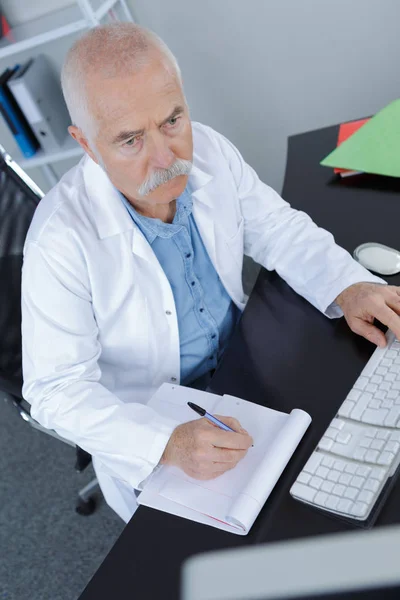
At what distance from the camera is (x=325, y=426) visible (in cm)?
90


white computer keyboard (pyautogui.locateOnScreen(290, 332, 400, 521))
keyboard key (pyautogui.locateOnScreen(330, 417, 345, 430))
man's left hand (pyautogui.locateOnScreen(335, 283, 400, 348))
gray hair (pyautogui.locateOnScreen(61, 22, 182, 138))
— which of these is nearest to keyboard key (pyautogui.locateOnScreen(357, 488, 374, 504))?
white computer keyboard (pyautogui.locateOnScreen(290, 332, 400, 521))

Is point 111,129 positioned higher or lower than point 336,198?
higher

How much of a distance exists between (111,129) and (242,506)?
66cm

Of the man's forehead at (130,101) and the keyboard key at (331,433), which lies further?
the man's forehead at (130,101)

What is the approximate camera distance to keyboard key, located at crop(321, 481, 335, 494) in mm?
777

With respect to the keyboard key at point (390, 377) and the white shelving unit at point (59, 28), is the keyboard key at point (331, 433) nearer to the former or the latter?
the keyboard key at point (390, 377)

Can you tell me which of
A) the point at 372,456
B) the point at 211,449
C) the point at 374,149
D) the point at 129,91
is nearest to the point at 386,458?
the point at 372,456

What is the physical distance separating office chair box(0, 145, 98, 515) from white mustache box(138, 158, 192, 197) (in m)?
0.52

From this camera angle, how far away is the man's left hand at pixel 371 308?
1.00 m

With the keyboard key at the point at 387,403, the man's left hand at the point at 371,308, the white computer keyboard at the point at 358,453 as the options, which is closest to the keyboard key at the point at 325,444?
the white computer keyboard at the point at 358,453

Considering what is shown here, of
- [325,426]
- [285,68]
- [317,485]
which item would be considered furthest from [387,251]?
[285,68]

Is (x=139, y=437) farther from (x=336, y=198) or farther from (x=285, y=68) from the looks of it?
(x=285, y=68)

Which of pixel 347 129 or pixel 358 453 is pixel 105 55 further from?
pixel 347 129

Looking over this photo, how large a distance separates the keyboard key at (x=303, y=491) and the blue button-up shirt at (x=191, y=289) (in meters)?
0.54
